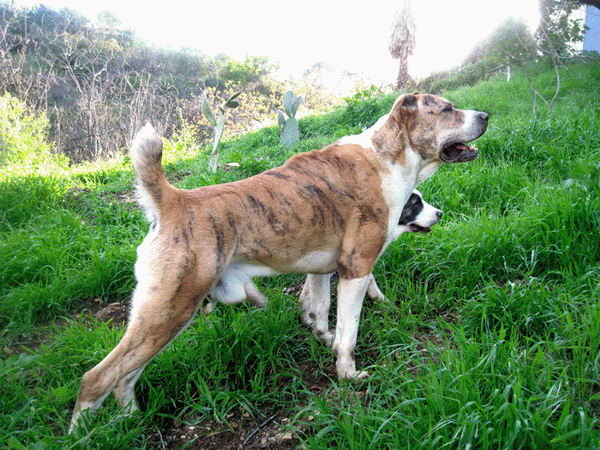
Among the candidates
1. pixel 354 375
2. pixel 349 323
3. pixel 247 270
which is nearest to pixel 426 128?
pixel 349 323

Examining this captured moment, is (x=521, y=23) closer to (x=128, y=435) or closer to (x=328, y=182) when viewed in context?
(x=328, y=182)

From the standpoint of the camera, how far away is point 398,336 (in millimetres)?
3162

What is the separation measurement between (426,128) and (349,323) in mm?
1424

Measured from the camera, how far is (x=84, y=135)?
14547 mm

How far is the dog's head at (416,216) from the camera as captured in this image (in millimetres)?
3562

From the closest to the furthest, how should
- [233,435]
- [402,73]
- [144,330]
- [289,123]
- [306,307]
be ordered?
[144,330] → [233,435] → [306,307] → [289,123] → [402,73]

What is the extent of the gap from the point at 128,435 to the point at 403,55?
17.6m

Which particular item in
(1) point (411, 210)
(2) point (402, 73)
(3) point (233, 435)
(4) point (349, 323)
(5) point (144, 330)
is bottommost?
(3) point (233, 435)

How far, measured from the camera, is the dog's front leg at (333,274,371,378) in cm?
292

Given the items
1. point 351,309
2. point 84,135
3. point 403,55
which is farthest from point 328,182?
point 403,55

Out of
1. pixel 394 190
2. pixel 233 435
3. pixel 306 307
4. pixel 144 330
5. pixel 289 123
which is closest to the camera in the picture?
pixel 144 330

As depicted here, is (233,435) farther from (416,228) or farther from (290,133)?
(290,133)

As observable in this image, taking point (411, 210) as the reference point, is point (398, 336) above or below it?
below

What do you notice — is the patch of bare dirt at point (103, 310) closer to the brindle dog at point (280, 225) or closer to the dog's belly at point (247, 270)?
the brindle dog at point (280, 225)
